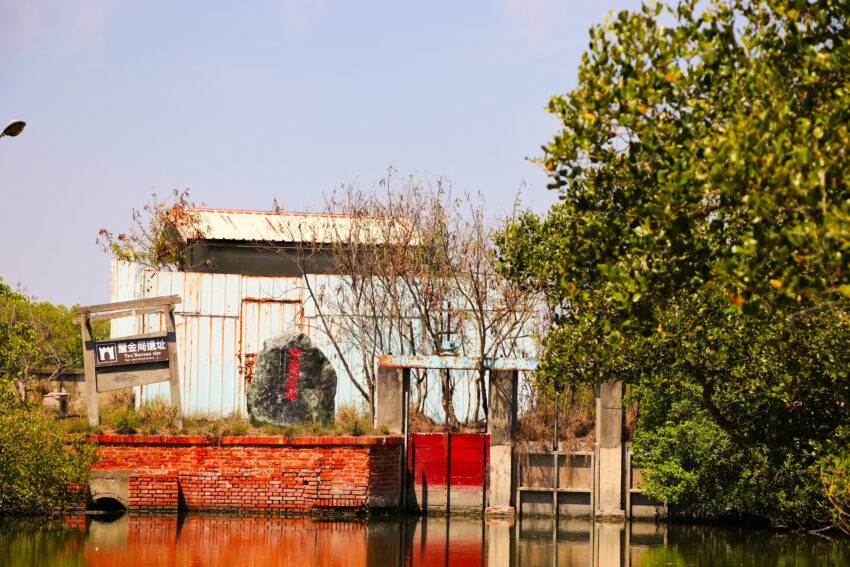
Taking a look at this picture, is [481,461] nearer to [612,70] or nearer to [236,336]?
[236,336]

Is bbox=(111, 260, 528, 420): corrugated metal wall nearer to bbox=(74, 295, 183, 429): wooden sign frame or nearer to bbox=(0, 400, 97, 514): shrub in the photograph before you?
bbox=(74, 295, 183, 429): wooden sign frame

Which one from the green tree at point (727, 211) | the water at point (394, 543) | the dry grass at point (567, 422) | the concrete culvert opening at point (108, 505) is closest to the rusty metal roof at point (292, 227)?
the dry grass at point (567, 422)

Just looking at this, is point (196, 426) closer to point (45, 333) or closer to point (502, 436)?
point (502, 436)

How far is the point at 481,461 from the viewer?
63.1 ft

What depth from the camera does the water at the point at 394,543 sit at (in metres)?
13.0

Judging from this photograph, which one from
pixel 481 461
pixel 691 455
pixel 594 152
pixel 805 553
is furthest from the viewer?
pixel 481 461

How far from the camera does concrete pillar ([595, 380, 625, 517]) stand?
18875 millimetres

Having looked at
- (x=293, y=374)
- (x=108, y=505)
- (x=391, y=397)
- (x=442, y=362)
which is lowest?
(x=108, y=505)

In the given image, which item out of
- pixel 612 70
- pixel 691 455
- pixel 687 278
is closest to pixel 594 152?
pixel 612 70

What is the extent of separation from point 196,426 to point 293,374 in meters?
2.13

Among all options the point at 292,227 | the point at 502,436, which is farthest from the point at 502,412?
the point at 292,227

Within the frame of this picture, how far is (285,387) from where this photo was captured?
18875mm

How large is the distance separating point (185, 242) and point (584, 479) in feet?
37.2

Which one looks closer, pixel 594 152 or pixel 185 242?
pixel 594 152
